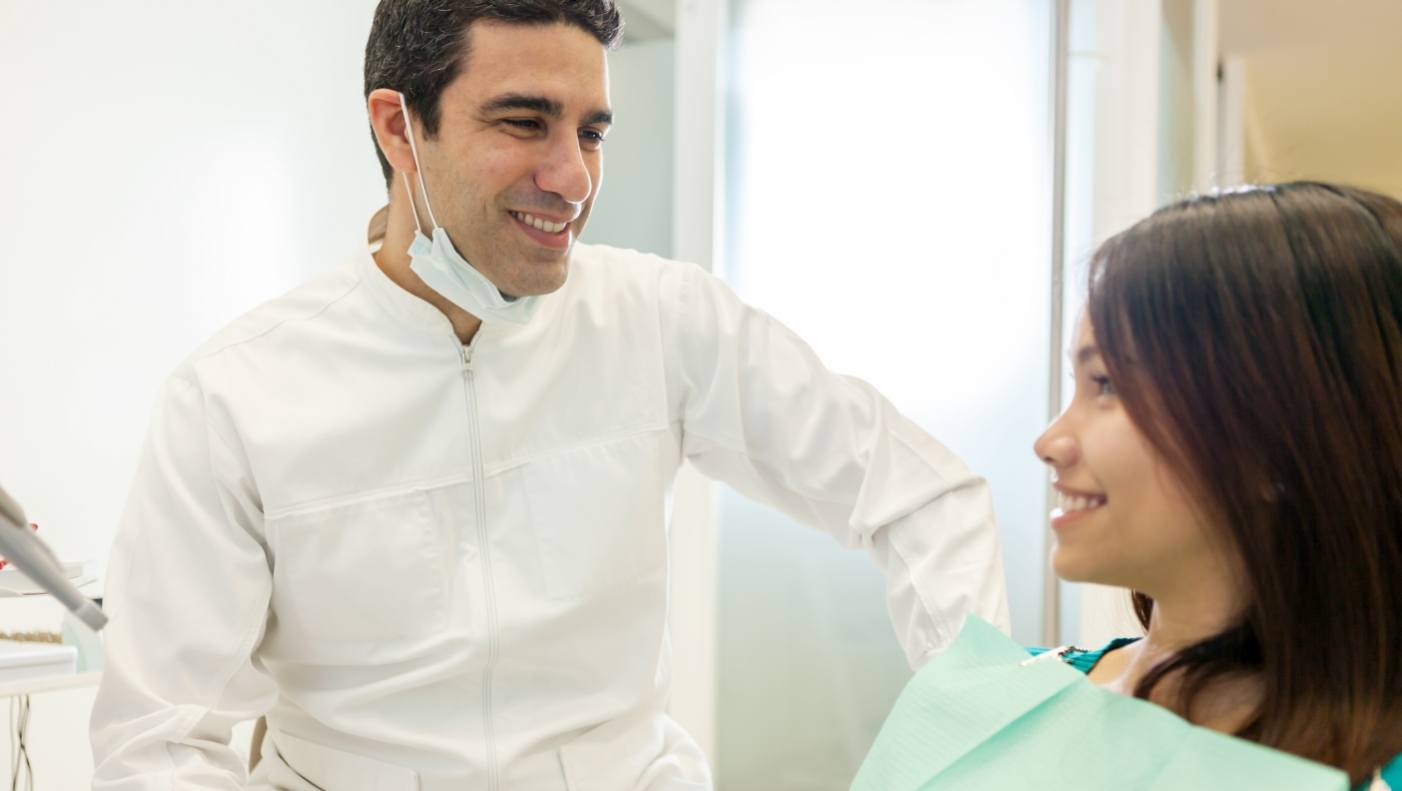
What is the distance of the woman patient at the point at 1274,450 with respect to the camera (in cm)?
79

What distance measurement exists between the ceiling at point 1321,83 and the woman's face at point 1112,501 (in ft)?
5.00

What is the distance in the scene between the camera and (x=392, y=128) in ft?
5.01

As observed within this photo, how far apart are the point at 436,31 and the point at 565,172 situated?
24cm

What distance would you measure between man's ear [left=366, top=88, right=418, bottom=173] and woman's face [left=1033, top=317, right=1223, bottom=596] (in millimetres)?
929

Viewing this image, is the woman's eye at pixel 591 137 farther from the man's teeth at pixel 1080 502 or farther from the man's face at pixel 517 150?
the man's teeth at pixel 1080 502

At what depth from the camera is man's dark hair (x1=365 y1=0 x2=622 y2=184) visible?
57.2 inches

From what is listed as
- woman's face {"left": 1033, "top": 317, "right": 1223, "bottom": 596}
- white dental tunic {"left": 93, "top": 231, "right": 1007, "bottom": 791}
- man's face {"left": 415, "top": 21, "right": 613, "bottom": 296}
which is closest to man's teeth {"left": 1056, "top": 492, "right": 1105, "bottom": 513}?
woman's face {"left": 1033, "top": 317, "right": 1223, "bottom": 596}

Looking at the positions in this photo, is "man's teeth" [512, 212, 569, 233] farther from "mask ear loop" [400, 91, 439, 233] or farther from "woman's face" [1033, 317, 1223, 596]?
"woman's face" [1033, 317, 1223, 596]

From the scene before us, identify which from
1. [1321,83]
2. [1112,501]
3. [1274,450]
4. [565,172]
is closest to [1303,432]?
[1274,450]

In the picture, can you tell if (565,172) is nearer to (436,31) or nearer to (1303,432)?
(436,31)

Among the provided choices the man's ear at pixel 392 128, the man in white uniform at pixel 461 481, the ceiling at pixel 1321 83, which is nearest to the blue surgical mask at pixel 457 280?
the man in white uniform at pixel 461 481

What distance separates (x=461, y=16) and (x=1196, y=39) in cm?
171

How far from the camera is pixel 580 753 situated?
147cm

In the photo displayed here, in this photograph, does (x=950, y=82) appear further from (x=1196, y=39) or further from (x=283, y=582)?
(x=283, y=582)
